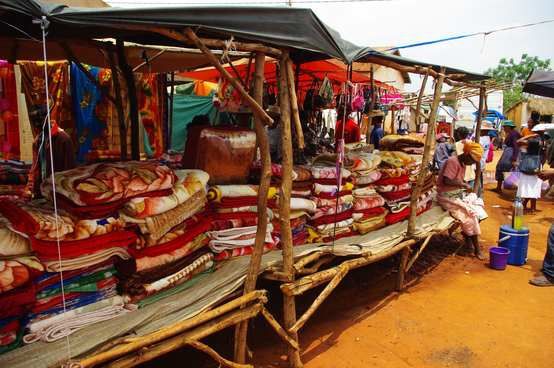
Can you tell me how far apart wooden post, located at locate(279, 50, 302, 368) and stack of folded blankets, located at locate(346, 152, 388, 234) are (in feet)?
5.94

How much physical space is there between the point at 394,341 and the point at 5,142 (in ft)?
21.5

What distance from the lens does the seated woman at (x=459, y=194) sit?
6.24 m

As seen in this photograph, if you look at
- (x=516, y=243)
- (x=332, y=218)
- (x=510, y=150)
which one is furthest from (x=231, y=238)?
(x=510, y=150)

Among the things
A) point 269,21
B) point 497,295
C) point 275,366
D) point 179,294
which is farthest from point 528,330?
point 269,21

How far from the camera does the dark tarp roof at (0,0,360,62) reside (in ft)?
6.20

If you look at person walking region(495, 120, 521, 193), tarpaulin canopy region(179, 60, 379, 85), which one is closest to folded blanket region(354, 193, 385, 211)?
tarpaulin canopy region(179, 60, 379, 85)

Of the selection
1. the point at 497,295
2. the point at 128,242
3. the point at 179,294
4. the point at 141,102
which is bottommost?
the point at 497,295

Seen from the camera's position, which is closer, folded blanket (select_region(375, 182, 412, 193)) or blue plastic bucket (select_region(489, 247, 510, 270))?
folded blanket (select_region(375, 182, 412, 193))

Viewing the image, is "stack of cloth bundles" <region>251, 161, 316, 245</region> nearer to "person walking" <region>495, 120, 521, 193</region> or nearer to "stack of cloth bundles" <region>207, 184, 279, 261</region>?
"stack of cloth bundles" <region>207, 184, 279, 261</region>

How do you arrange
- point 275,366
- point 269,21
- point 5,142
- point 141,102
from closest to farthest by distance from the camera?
point 269,21
point 275,366
point 5,142
point 141,102

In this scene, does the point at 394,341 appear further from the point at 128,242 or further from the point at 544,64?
the point at 544,64

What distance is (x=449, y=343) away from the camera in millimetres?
3973

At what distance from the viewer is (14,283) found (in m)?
2.08

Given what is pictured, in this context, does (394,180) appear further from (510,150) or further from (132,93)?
(510,150)
